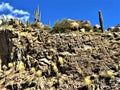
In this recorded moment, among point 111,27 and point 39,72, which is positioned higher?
point 111,27

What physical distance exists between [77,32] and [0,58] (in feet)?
20.0

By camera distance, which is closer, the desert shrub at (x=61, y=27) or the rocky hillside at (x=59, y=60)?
the rocky hillside at (x=59, y=60)

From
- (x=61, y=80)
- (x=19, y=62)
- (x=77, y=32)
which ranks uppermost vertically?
(x=77, y=32)

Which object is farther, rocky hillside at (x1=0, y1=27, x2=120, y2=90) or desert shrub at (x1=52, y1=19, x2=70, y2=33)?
desert shrub at (x1=52, y1=19, x2=70, y2=33)

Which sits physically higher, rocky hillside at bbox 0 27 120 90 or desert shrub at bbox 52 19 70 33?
desert shrub at bbox 52 19 70 33

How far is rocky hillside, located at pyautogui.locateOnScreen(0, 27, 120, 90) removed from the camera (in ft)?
77.8

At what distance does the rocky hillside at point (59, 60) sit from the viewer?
77.8 feet

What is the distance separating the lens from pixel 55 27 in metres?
30.4

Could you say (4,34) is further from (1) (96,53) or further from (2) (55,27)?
(1) (96,53)

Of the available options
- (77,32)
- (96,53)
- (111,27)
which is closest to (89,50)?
(96,53)

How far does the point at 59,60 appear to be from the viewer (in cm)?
2561

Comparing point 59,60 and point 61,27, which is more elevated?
point 61,27

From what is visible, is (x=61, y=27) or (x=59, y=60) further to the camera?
(x=61, y=27)

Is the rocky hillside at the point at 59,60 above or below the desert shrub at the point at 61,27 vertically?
below
